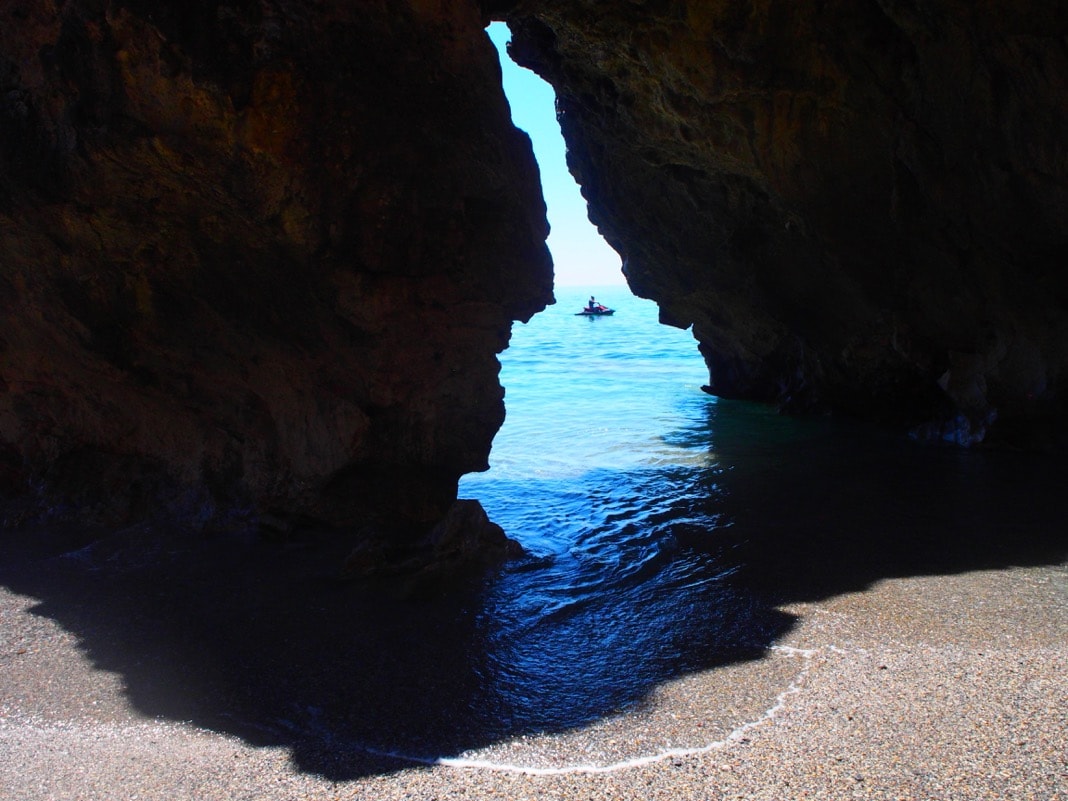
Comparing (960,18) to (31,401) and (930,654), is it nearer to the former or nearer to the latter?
(930,654)

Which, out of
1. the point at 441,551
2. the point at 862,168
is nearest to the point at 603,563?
the point at 441,551

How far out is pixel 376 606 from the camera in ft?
19.1

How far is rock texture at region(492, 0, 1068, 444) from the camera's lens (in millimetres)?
8102

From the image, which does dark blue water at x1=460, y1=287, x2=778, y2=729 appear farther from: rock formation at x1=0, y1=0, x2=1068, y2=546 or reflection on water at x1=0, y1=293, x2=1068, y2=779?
rock formation at x1=0, y1=0, x2=1068, y2=546

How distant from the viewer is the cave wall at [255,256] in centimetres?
538

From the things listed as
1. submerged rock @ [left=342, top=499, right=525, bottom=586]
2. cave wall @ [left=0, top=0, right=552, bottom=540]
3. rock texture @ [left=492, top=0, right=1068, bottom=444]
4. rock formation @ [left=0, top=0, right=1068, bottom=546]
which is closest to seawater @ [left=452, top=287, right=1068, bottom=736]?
submerged rock @ [left=342, top=499, right=525, bottom=586]

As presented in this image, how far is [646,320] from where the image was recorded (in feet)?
157

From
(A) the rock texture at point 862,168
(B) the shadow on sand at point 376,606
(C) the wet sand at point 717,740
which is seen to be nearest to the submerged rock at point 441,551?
(B) the shadow on sand at point 376,606

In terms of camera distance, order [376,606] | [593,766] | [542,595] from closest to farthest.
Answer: [593,766]
[376,606]
[542,595]

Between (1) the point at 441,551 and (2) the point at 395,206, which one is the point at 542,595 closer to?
(1) the point at 441,551

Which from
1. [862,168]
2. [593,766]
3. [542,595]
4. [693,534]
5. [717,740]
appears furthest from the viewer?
[862,168]

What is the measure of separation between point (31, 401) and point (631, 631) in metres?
5.21

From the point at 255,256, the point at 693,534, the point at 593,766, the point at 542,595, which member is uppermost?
the point at 255,256

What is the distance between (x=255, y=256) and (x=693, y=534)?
4.15m
